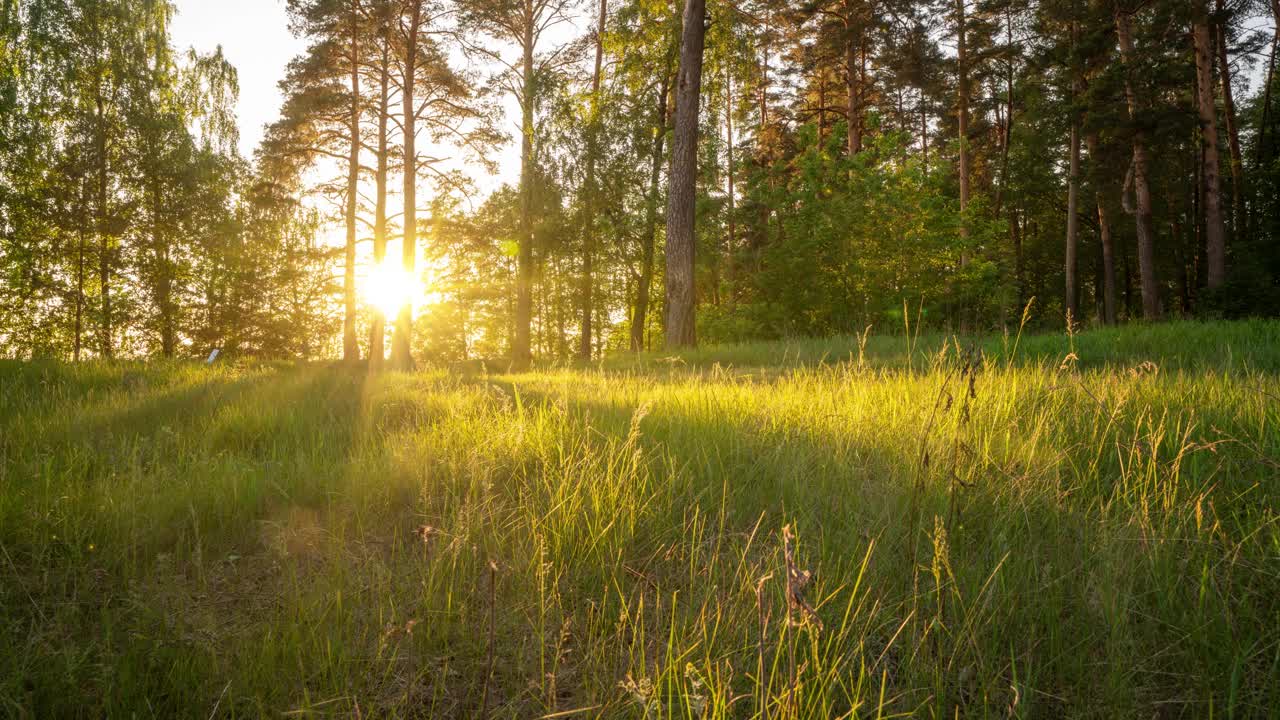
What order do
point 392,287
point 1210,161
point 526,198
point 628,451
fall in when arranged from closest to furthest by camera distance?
point 628,451 → point 1210,161 → point 392,287 → point 526,198

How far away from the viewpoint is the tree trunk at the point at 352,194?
16.7 meters

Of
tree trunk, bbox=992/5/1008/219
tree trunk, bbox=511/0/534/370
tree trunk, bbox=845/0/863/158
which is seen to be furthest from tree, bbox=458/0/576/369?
tree trunk, bbox=992/5/1008/219

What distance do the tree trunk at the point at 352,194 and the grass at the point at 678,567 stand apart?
15520 mm

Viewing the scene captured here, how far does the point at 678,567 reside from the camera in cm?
196

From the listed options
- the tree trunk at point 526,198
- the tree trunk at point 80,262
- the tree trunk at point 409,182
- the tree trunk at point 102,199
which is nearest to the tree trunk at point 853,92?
the tree trunk at point 526,198

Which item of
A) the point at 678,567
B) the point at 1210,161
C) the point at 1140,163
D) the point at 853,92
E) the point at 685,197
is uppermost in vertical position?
the point at 853,92

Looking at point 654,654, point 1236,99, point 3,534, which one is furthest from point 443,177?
point 1236,99

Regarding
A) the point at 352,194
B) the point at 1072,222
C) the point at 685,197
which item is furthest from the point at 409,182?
the point at 1072,222

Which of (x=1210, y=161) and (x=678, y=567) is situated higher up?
(x=1210, y=161)

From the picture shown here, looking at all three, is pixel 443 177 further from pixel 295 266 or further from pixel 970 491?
pixel 970 491

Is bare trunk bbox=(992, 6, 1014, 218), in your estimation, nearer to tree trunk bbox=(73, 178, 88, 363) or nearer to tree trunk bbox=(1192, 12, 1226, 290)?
tree trunk bbox=(1192, 12, 1226, 290)

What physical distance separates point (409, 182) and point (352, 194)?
14.6 feet

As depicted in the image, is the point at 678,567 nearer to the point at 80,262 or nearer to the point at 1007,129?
the point at 80,262

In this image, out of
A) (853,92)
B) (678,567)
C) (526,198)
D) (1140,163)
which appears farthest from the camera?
(853,92)
